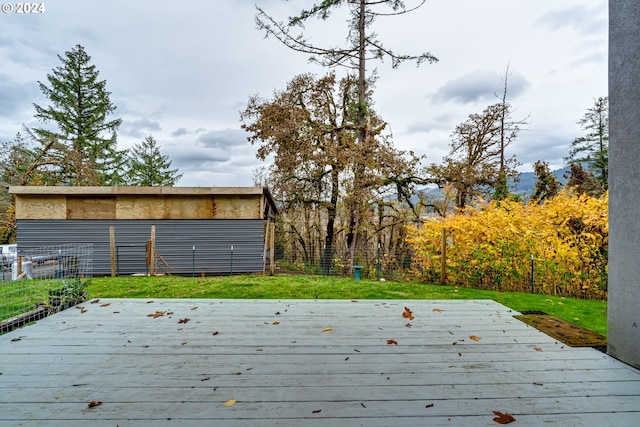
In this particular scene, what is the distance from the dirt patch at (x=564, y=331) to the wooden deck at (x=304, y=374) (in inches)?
4.9

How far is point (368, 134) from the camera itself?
1014 centimetres

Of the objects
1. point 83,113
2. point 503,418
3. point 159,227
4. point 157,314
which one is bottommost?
point 157,314

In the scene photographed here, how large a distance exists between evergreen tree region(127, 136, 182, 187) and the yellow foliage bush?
2178 cm

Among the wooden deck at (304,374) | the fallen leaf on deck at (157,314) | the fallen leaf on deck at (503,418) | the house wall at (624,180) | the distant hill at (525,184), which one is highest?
the distant hill at (525,184)

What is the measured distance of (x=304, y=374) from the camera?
1872mm

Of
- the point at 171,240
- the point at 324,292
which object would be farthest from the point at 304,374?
the point at 171,240

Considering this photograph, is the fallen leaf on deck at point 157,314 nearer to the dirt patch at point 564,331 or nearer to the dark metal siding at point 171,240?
the dirt patch at point 564,331

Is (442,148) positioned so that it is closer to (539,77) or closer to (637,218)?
(539,77)

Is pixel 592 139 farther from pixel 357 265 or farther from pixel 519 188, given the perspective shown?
pixel 357 265

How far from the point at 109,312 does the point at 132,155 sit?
21.5 m

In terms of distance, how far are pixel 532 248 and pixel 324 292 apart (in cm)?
397

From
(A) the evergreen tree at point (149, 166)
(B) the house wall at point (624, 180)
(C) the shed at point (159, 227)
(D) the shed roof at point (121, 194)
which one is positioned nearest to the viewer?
(B) the house wall at point (624, 180)

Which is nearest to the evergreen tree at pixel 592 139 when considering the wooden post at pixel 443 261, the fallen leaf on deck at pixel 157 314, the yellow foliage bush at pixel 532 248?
the yellow foliage bush at pixel 532 248

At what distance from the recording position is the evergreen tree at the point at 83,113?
1683 cm
